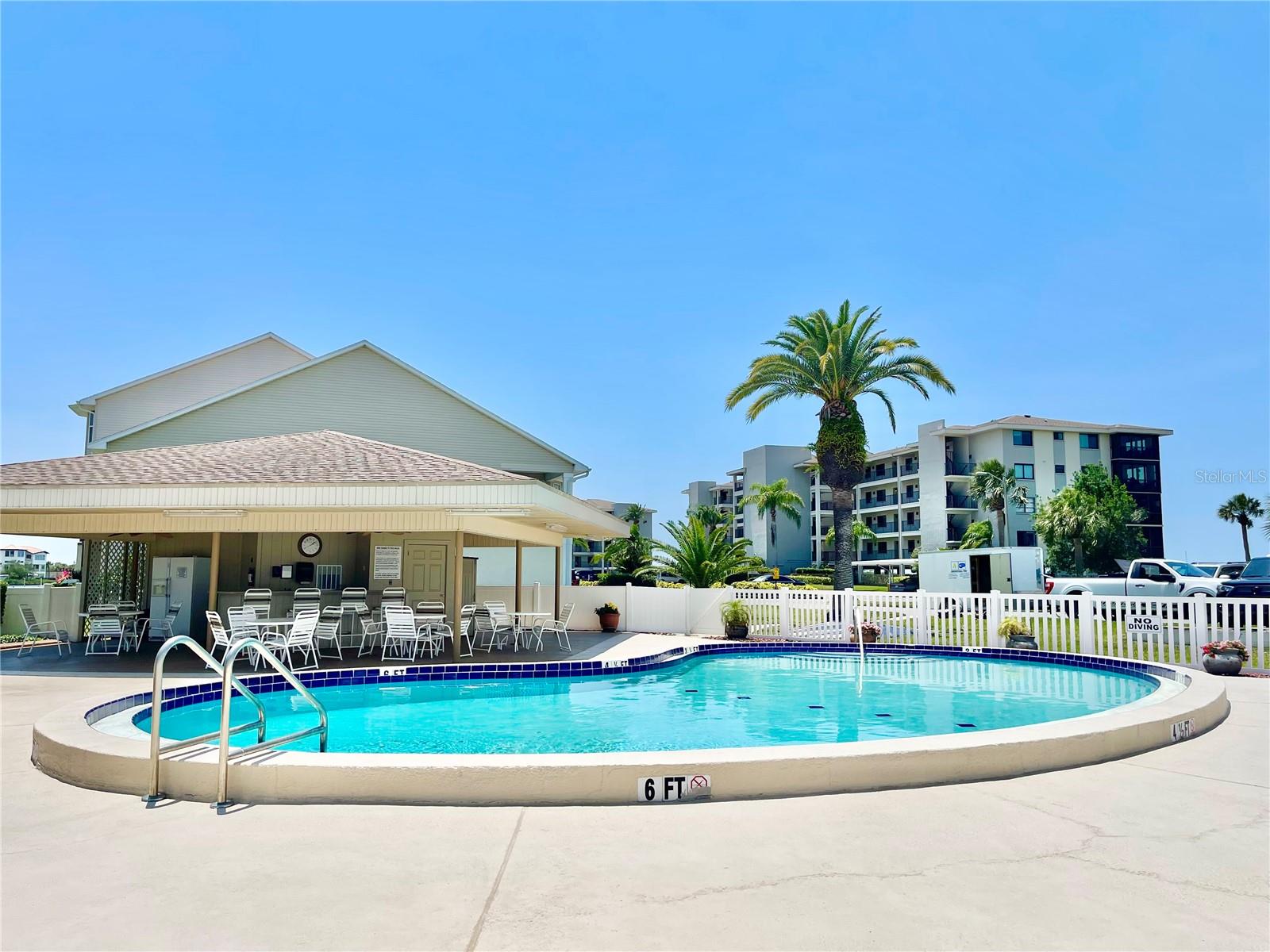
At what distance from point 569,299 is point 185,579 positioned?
48.3 ft

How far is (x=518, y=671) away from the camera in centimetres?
1302

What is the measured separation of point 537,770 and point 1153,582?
25.8 m

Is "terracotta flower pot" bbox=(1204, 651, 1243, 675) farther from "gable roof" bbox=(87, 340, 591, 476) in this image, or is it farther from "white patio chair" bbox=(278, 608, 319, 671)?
"gable roof" bbox=(87, 340, 591, 476)

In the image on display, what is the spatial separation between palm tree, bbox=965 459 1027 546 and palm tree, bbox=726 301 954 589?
100 feet

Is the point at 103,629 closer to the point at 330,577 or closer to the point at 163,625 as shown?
the point at 163,625

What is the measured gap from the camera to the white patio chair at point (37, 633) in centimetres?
1673

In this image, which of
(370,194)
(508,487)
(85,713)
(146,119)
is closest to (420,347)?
(370,194)

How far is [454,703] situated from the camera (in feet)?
38.1

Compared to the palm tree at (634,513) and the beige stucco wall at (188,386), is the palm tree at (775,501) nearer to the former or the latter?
the palm tree at (634,513)

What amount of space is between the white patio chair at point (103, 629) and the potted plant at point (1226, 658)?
1912 cm

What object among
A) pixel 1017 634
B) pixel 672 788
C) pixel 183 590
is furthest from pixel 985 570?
pixel 672 788

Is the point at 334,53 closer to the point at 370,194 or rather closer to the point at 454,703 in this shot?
the point at 370,194

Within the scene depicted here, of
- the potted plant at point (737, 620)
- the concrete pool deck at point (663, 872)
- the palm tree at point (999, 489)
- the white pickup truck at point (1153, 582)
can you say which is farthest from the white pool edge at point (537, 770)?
the palm tree at point (999, 489)

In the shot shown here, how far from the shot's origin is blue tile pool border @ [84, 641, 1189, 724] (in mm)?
10031
